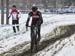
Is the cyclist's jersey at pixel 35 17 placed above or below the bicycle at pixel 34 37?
above

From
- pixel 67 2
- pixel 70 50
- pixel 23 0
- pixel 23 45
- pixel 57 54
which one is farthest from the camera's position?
pixel 67 2

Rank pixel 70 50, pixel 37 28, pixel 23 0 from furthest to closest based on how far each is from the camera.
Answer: pixel 23 0 < pixel 37 28 < pixel 70 50

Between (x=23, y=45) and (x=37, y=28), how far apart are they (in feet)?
4.93

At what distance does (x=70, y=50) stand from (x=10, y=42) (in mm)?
4143

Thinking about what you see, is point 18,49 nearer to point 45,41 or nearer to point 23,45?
point 23,45

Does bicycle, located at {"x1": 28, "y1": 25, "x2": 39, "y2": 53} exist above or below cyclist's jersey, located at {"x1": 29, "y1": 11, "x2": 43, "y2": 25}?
below

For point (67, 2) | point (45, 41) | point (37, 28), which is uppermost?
point (37, 28)

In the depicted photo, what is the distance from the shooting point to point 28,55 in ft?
39.5

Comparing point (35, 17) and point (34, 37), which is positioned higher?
point (35, 17)

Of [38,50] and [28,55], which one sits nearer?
[28,55]

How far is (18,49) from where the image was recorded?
13.4 metres

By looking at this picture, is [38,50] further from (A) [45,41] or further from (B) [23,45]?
(A) [45,41]

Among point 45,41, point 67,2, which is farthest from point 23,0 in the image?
point 45,41

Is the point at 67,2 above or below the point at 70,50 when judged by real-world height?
below
